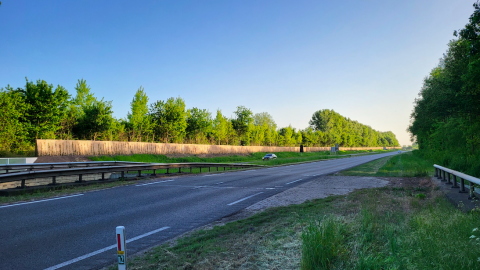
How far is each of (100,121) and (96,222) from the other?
3971cm

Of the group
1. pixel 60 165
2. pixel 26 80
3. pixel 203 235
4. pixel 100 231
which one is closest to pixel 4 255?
pixel 100 231

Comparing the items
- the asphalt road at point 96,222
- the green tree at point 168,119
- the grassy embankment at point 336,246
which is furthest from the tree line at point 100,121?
the grassy embankment at point 336,246

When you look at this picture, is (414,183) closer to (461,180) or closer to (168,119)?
(461,180)

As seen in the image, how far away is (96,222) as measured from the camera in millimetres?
7344

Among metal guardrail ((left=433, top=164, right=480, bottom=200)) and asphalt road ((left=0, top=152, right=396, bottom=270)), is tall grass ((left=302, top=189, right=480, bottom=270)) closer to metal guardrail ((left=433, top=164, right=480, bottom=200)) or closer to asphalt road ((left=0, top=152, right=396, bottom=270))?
metal guardrail ((left=433, top=164, right=480, bottom=200))

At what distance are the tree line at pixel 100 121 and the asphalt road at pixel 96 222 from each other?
3203 centimetres

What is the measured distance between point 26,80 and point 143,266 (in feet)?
146

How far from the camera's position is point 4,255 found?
4.99 meters

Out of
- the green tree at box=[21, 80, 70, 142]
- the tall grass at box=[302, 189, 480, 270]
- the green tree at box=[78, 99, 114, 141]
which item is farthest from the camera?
the green tree at box=[78, 99, 114, 141]

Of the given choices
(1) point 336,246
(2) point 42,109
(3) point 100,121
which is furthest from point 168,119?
(1) point 336,246

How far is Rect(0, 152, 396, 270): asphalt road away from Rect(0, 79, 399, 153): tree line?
3203cm

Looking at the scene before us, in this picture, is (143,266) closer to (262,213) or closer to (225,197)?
(262,213)

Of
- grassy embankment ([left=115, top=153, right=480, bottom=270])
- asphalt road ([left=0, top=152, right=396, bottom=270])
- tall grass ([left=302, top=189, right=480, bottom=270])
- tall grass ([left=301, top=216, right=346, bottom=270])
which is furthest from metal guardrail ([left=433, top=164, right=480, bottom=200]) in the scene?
asphalt road ([left=0, top=152, right=396, bottom=270])

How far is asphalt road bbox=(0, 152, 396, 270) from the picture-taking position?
5.00m
